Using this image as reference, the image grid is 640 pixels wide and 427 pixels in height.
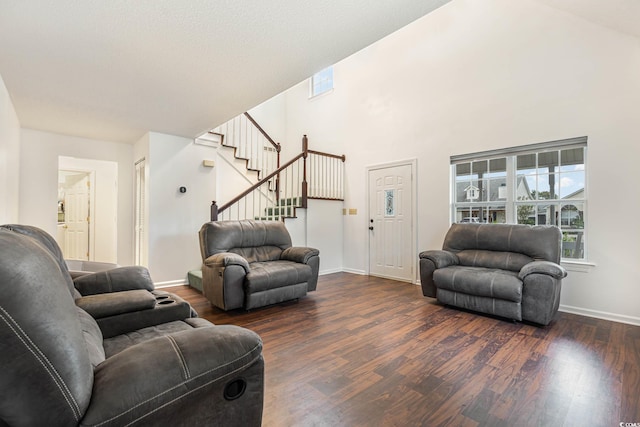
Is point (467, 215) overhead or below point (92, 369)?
overhead

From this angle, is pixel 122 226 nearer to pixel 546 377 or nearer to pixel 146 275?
pixel 146 275

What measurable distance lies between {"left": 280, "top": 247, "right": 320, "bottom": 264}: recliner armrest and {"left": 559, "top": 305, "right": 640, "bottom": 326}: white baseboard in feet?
9.87

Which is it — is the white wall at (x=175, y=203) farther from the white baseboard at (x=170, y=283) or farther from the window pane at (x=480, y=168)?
the window pane at (x=480, y=168)

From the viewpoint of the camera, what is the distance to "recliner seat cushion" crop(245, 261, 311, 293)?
3.32 metres

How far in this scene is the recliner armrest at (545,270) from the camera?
9.29 ft

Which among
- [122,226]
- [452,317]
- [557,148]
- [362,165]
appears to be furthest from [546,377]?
[122,226]

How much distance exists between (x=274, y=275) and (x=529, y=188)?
3443mm

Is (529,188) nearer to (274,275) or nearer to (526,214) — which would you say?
(526,214)

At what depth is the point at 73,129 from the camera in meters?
4.43

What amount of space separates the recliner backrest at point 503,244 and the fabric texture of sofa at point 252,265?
194 cm

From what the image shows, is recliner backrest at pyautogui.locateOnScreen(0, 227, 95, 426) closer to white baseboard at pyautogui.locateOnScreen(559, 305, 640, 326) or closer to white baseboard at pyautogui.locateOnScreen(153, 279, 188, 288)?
white baseboard at pyautogui.locateOnScreen(153, 279, 188, 288)

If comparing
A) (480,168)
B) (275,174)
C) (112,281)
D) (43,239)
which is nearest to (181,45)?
(43,239)

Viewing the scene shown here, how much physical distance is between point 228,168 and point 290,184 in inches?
50.4

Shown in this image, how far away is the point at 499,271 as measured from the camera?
336 centimetres
